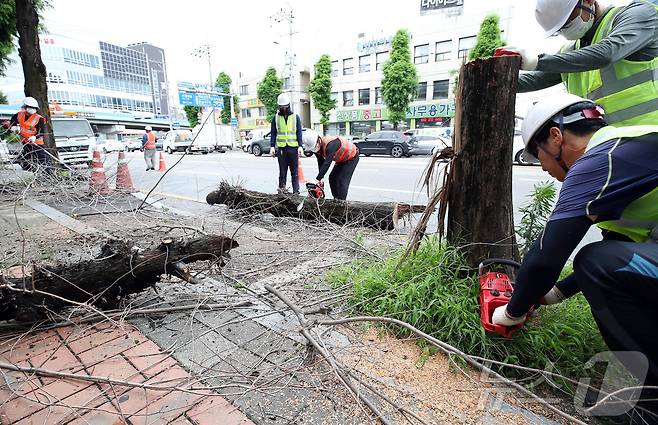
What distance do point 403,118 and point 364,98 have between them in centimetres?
645

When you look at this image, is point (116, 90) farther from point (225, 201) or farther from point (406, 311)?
point (406, 311)

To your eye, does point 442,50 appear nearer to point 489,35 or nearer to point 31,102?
point 489,35

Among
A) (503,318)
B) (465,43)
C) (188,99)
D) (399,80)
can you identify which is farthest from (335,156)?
(188,99)

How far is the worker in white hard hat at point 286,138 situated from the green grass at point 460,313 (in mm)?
4286

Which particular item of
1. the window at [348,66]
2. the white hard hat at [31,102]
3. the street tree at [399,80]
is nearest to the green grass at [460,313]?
the white hard hat at [31,102]

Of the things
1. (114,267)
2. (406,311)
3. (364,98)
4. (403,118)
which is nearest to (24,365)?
(114,267)

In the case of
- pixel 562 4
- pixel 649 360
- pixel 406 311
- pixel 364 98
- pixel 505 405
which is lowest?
pixel 505 405

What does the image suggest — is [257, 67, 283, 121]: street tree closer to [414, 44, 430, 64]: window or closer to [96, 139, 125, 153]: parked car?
[414, 44, 430, 64]: window

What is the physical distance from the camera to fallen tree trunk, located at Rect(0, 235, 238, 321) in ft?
6.49

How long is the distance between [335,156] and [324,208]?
927 millimetres

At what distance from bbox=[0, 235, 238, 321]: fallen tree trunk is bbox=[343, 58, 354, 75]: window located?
32382 mm

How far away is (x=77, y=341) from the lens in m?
2.09

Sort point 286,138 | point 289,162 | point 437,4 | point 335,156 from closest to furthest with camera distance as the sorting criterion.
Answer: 1. point 335,156
2. point 286,138
3. point 289,162
4. point 437,4

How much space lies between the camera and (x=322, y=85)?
3080cm
